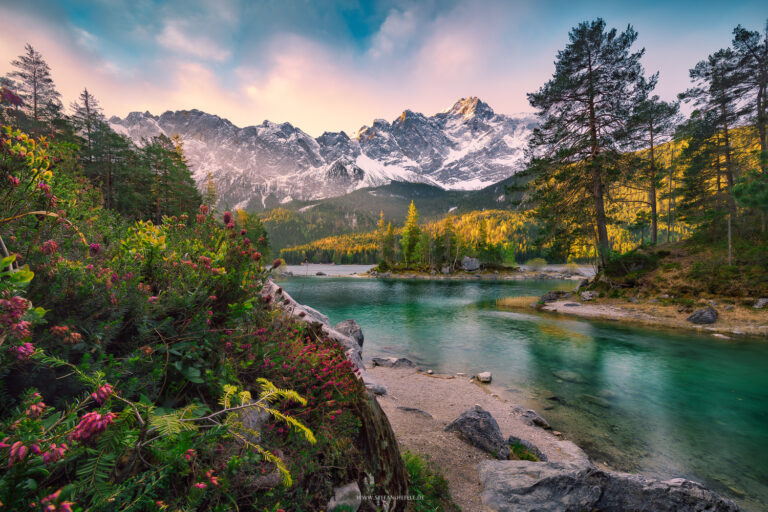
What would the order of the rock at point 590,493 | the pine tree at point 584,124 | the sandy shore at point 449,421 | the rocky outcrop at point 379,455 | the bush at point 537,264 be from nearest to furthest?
the rocky outcrop at point 379,455 < the rock at point 590,493 < the sandy shore at point 449,421 < the pine tree at point 584,124 < the bush at point 537,264

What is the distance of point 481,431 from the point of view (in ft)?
22.8

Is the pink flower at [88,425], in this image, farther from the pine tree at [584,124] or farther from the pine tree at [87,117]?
the pine tree at [87,117]

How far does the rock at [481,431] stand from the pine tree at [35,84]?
1524 inches

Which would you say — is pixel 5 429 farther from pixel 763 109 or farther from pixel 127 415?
pixel 763 109

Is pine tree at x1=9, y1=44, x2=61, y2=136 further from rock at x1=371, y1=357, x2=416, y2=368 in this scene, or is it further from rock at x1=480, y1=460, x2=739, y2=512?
rock at x1=480, y1=460, x2=739, y2=512

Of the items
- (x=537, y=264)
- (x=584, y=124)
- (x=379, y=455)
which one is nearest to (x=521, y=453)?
(x=379, y=455)

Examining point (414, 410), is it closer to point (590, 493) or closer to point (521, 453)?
point (521, 453)

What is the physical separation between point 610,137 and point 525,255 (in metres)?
127

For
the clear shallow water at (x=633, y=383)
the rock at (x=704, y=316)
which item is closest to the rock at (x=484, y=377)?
the clear shallow water at (x=633, y=383)

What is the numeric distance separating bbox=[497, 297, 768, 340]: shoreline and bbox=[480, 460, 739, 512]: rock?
63.2 feet

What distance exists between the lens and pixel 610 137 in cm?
2466

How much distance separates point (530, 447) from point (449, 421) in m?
2.19

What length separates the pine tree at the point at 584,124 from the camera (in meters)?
24.0

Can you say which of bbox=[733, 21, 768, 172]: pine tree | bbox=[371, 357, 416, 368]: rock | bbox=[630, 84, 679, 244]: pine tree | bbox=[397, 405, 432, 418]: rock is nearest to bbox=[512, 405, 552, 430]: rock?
bbox=[397, 405, 432, 418]: rock
